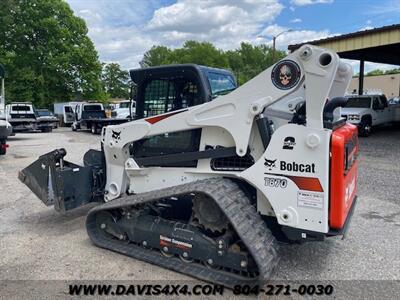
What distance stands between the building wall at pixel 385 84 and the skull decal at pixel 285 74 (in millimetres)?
55737

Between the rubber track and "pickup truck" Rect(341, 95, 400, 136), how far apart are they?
1322 centimetres

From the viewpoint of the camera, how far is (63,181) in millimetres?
4887

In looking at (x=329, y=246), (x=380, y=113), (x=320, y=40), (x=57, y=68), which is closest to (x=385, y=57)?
(x=380, y=113)

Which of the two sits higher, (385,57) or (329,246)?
(385,57)

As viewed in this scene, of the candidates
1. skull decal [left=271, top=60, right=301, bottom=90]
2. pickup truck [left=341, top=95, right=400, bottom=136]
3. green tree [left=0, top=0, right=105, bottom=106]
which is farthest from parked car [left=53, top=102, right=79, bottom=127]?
skull decal [left=271, top=60, right=301, bottom=90]

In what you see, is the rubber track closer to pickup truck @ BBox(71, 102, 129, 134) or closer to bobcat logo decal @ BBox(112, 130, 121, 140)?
bobcat logo decal @ BBox(112, 130, 121, 140)

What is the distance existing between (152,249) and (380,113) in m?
16.9

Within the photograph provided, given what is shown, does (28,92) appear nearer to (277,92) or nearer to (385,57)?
(385,57)

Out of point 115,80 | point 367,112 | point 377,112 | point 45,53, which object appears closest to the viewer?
point 367,112

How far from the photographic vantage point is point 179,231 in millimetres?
3977

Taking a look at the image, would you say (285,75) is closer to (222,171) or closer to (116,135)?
(222,171)

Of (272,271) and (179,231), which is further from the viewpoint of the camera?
(179,231)

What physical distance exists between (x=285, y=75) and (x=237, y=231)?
1488mm

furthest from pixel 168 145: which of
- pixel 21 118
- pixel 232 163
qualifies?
pixel 21 118
